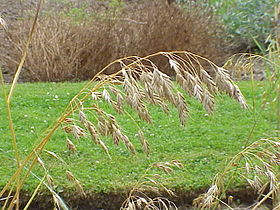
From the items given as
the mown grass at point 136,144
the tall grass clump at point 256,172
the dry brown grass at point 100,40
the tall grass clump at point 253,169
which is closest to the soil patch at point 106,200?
the mown grass at point 136,144

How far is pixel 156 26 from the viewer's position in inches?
334

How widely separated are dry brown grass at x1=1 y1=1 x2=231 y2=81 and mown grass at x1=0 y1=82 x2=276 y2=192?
1797mm

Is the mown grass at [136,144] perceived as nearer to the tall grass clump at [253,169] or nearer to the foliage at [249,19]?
the tall grass clump at [253,169]

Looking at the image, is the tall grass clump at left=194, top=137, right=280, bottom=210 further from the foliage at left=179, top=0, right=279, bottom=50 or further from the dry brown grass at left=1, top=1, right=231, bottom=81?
the foliage at left=179, top=0, right=279, bottom=50

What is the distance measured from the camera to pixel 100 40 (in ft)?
27.2

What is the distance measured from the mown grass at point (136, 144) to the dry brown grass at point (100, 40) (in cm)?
180

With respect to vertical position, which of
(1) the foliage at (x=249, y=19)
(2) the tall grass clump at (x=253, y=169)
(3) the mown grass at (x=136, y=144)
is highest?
(2) the tall grass clump at (x=253, y=169)

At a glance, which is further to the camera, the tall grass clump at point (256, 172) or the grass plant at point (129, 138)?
the tall grass clump at point (256, 172)

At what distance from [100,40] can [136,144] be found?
4.01 meters

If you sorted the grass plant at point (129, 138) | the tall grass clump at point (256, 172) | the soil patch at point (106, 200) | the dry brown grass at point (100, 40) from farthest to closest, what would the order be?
the dry brown grass at point (100, 40)
the soil patch at point (106, 200)
the tall grass clump at point (256, 172)
the grass plant at point (129, 138)

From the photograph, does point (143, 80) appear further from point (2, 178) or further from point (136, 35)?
point (136, 35)

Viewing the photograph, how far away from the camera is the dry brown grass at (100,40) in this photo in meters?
8.06

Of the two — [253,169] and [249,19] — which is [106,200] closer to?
[253,169]

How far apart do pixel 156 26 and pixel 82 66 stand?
1312mm
